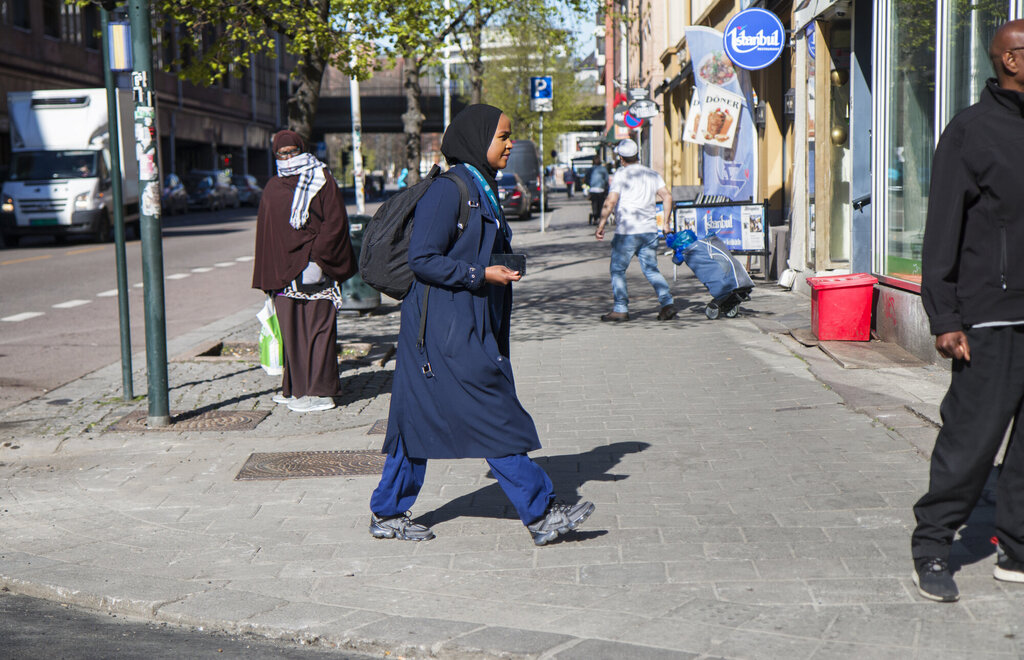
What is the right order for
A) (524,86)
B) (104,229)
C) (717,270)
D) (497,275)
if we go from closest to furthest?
(497,275) → (717,270) → (104,229) → (524,86)

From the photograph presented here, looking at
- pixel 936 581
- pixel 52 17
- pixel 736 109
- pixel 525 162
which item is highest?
pixel 52 17

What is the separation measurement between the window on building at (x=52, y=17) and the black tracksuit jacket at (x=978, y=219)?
A: 148 feet

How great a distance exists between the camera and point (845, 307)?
9906mm

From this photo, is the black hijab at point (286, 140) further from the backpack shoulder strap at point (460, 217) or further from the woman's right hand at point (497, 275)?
the woman's right hand at point (497, 275)

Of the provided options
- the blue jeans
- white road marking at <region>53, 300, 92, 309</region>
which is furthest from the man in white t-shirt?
white road marking at <region>53, 300, 92, 309</region>

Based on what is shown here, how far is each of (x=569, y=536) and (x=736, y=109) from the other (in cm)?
1378

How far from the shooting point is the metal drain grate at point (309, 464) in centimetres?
621

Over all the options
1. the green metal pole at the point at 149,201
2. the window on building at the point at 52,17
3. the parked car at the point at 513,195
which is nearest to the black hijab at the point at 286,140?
the green metal pole at the point at 149,201

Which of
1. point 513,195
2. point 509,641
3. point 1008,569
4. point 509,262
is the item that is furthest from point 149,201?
point 513,195

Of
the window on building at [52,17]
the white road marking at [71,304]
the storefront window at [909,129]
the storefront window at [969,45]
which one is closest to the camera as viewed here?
the storefront window at [969,45]

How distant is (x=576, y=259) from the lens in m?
21.0

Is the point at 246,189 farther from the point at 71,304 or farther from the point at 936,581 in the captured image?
the point at 936,581

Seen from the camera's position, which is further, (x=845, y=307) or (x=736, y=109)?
(x=736, y=109)

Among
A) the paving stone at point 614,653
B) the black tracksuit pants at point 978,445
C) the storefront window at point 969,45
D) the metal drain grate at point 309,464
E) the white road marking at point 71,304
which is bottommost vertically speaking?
the metal drain grate at point 309,464
